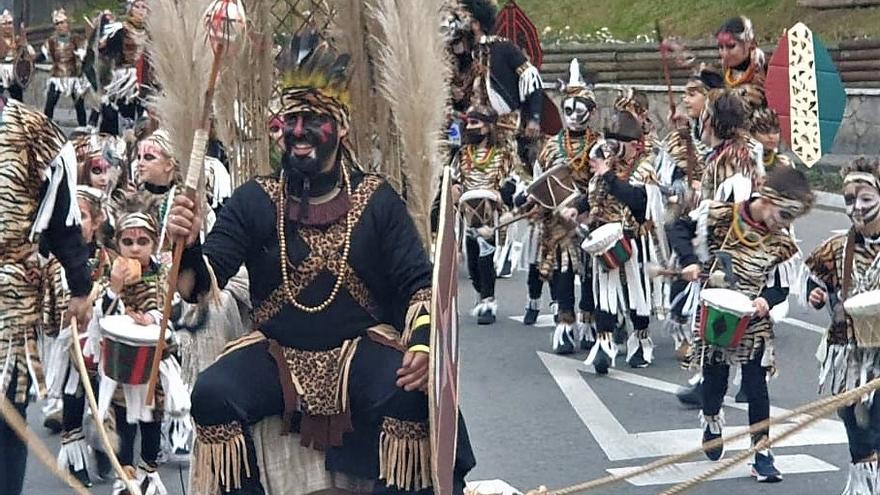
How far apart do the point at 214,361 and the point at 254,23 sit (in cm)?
143

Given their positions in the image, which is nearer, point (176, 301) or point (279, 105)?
point (279, 105)

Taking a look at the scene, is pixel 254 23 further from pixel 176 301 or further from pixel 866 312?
pixel 866 312

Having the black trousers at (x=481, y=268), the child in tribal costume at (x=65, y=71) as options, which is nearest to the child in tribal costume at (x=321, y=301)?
the black trousers at (x=481, y=268)

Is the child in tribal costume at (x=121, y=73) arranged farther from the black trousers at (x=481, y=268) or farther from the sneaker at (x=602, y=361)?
the sneaker at (x=602, y=361)

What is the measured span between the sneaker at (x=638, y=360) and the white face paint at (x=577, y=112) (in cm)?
150

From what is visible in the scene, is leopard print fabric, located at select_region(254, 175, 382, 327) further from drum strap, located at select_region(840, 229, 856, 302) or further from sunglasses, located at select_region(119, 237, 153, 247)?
drum strap, located at select_region(840, 229, 856, 302)

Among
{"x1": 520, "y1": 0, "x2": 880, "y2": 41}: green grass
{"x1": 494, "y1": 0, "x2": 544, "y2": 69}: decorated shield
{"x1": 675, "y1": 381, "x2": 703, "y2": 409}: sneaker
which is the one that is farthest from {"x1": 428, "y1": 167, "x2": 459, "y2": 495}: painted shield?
{"x1": 520, "y1": 0, "x2": 880, "y2": 41}: green grass

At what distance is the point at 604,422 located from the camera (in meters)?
9.20

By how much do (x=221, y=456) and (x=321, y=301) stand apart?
0.64 meters

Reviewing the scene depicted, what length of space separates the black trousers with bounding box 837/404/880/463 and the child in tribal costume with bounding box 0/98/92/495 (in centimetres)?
342

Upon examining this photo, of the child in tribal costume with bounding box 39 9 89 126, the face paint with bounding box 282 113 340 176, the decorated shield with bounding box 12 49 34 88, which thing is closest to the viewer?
the face paint with bounding box 282 113 340 176

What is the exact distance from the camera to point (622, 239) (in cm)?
1005

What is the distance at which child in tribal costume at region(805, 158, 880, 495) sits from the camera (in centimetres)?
697

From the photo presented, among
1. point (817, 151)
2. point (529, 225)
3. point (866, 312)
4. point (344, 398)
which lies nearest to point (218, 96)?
point (344, 398)
